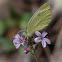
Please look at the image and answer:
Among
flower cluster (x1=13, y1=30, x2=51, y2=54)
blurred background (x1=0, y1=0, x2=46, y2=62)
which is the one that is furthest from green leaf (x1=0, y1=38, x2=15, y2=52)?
flower cluster (x1=13, y1=30, x2=51, y2=54)

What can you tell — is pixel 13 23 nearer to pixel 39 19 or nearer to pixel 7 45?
pixel 7 45

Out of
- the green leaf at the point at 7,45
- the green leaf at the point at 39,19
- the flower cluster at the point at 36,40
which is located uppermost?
the green leaf at the point at 7,45

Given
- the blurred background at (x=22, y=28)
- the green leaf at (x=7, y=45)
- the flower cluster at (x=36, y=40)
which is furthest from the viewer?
the green leaf at (x=7, y=45)

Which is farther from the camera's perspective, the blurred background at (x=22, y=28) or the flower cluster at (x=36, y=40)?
the blurred background at (x=22, y=28)

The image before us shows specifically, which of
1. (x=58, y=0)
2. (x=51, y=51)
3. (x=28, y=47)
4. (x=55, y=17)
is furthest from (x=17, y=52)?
(x=28, y=47)

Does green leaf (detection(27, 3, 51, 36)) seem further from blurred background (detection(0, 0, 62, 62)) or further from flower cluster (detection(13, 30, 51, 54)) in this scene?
blurred background (detection(0, 0, 62, 62))

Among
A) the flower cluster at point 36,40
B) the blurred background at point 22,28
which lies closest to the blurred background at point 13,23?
the blurred background at point 22,28

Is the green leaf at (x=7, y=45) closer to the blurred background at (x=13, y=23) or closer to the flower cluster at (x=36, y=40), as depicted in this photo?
the blurred background at (x=13, y=23)
